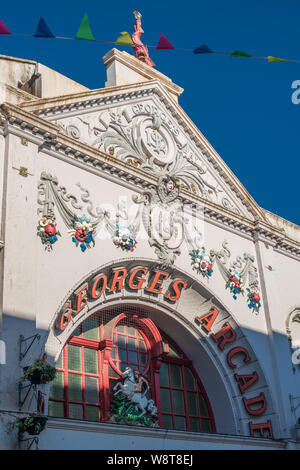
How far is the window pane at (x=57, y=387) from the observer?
1611cm

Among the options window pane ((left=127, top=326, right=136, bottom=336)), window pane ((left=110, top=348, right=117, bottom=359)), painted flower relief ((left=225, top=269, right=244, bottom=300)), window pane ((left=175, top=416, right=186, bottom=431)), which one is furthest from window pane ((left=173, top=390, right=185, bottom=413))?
painted flower relief ((left=225, top=269, right=244, bottom=300))

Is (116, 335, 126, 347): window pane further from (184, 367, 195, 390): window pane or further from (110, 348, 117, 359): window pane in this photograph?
(184, 367, 195, 390): window pane

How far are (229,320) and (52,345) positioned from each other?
23.8 ft

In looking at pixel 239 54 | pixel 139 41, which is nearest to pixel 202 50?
pixel 239 54

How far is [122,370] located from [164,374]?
1.97m

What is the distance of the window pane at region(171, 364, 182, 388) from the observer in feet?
65.3

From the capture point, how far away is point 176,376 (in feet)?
66.0

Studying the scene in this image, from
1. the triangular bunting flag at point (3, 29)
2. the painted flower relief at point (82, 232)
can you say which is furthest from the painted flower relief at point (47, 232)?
the triangular bunting flag at point (3, 29)

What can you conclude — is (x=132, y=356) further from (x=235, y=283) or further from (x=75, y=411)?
(x=235, y=283)

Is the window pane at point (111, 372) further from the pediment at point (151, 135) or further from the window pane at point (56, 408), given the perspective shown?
the pediment at point (151, 135)

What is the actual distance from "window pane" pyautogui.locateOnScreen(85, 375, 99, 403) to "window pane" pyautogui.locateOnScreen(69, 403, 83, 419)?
1.36 feet

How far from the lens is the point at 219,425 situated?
1997cm
